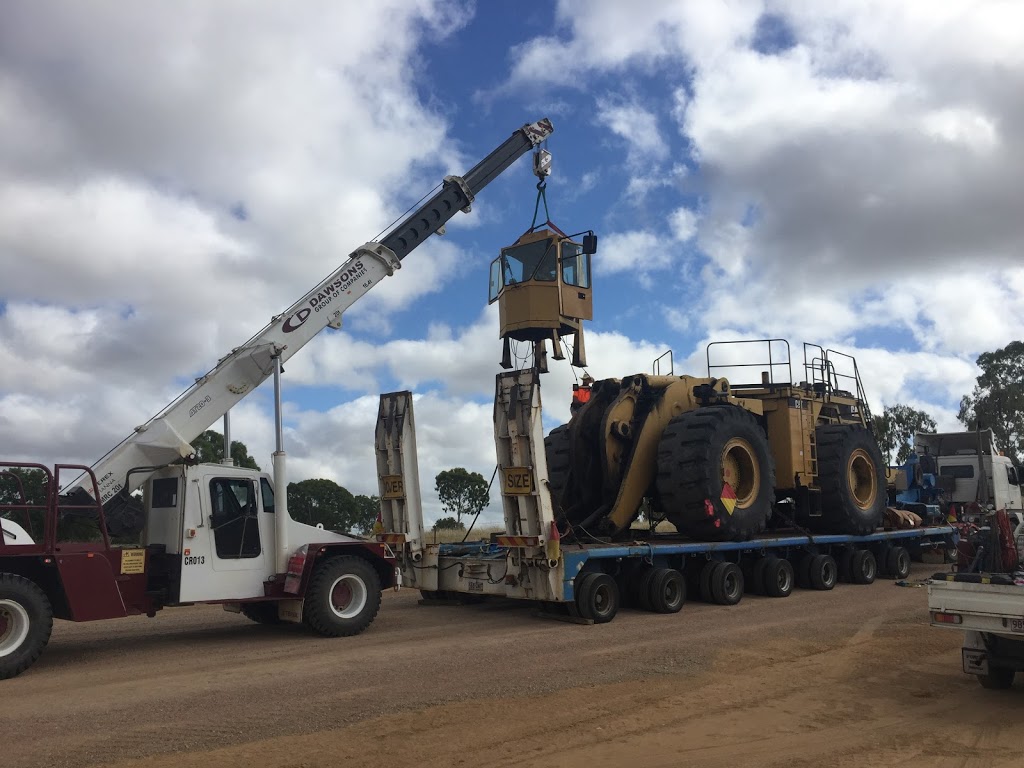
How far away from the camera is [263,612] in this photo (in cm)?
1221

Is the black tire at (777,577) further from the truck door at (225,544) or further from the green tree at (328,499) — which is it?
the green tree at (328,499)

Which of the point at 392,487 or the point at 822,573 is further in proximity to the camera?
the point at 822,573

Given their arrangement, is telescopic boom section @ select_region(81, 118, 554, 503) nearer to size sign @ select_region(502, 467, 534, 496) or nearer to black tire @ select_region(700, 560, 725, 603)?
size sign @ select_region(502, 467, 534, 496)

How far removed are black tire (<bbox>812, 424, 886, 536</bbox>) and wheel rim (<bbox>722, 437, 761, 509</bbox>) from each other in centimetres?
266

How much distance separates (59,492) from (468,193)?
8.23 m

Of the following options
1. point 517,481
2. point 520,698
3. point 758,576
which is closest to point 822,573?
point 758,576

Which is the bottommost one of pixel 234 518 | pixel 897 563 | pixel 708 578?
pixel 897 563

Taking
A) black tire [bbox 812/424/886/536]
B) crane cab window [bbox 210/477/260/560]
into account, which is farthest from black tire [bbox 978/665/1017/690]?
black tire [bbox 812/424/886/536]

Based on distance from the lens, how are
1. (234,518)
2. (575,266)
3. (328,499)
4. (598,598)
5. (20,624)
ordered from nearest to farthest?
(20,624)
(234,518)
(598,598)
(575,266)
(328,499)

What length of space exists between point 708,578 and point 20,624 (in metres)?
9.49

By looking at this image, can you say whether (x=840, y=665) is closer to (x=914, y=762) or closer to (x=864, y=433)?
(x=914, y=762)

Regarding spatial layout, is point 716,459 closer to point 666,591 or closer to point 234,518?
point 666,591

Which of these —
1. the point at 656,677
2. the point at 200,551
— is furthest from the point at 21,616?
the point at 656,677

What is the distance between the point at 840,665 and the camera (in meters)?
9.06
